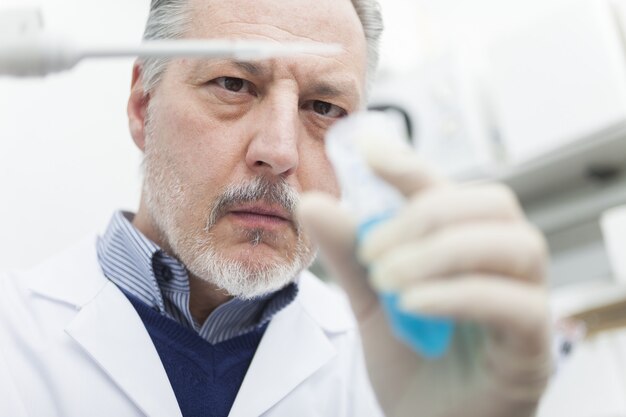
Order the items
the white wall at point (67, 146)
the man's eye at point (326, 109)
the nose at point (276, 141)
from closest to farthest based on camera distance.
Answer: the nose at point (276, 141)
the man's eye at point (326, 109)
the white wall at point (67, 146)

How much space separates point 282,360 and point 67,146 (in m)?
0.86

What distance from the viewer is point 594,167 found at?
5.98 ft

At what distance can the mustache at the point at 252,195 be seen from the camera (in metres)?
0.90

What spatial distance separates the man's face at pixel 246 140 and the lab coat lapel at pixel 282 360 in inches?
5.2

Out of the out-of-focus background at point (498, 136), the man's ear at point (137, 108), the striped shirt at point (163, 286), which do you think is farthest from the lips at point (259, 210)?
the out-of-focus background at point (498, 136)

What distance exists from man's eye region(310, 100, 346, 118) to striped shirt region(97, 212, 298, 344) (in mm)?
303

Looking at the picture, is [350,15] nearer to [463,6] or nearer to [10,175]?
[10,175]

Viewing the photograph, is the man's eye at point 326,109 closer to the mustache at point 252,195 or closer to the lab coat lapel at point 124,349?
the mustache at point 252,195

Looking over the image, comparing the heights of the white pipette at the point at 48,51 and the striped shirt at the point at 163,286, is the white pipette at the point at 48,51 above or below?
above

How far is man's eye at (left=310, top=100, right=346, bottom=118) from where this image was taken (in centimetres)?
101

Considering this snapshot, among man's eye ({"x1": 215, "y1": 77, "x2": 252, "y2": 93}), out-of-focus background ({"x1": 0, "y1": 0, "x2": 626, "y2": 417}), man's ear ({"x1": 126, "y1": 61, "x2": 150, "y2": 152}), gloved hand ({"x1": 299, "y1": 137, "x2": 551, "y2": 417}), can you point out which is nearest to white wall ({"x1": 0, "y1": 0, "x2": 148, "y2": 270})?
out-of-focus background ({"x1": 0, "y1": 0, "x2": 626, "y2": 417})

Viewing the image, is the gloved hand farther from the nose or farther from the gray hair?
the gray hair

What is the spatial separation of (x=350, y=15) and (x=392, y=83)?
99 centimetres

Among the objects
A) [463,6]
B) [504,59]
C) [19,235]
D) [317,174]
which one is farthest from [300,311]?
[463,6]
